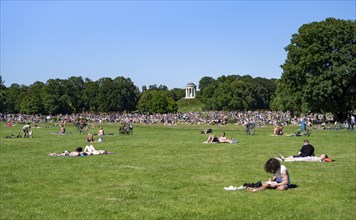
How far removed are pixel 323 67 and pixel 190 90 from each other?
143 metres

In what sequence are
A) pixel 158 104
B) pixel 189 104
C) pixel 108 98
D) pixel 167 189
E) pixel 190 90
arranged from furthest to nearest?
pixel 190 90
pixel 189 104
pixel 108 98
pixel 158 104
pixel 167 189

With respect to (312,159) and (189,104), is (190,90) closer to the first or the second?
(189,104)

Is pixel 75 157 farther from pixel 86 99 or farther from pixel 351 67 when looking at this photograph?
pixel 86 99

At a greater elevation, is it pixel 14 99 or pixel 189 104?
pixel 14 99

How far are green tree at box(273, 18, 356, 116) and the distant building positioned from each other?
138290 mm

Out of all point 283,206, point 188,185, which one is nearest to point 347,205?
point 283,206

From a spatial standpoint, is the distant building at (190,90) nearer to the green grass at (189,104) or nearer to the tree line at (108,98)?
the green grass at (189,104)

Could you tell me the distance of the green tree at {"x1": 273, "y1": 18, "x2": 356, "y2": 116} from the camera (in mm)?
50812

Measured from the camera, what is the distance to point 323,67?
→ 172 ft

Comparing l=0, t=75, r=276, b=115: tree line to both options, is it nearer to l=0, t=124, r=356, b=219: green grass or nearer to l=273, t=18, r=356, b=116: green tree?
l=273, t=18, r=356, b=116: green tree

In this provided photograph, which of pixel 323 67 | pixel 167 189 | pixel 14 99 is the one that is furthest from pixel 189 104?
pixel 167 189

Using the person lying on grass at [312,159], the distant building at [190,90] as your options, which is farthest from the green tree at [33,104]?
the person lying on grass at [312,159]

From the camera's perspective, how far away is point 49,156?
23.2 m

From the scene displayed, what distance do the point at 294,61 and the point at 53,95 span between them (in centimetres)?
8567
